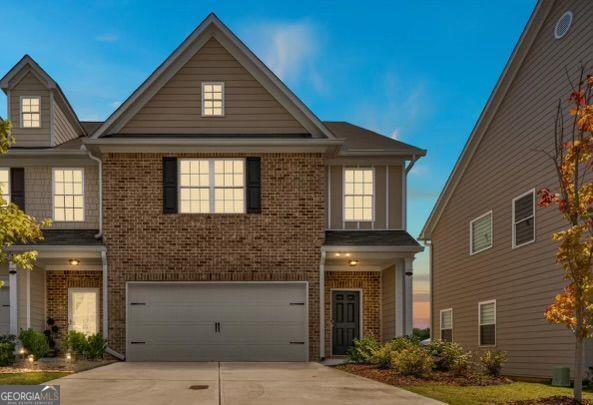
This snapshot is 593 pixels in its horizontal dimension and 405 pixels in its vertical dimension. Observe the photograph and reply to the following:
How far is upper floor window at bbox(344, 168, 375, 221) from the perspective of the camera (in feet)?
63.8

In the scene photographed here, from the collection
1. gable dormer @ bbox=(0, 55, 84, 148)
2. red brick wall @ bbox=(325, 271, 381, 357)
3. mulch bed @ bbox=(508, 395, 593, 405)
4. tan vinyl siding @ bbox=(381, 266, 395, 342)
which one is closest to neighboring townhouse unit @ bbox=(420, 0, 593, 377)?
tan vinyl siding @ bbox=(381, 266, 395, 342)

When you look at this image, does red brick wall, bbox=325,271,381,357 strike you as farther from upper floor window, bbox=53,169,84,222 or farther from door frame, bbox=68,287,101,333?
upper floor window, bbox=53,169,84,222

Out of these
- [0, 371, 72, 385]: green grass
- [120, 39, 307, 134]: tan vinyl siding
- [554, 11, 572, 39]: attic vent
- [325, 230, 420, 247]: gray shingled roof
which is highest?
[554, 11, 572, 39]: attic vent

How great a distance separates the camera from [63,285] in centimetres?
1972

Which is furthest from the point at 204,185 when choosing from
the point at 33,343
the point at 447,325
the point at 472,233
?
the point at 447,325

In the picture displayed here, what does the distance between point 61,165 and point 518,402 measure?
14677 mm

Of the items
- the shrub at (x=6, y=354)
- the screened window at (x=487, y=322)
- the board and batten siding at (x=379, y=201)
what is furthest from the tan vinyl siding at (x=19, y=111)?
the screened window at (x=487, y=322)

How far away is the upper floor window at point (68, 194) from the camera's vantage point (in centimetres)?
1930

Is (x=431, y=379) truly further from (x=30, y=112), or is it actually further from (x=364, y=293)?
(x=30, y=112)

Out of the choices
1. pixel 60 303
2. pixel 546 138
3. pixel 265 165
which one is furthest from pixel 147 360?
pixel 546 138

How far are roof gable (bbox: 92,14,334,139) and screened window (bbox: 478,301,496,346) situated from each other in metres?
7.50

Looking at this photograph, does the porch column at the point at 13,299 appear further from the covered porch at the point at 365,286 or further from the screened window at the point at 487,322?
the screened window at the point at 487,322

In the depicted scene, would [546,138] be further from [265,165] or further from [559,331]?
[265,165]

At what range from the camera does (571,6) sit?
15469 mm
